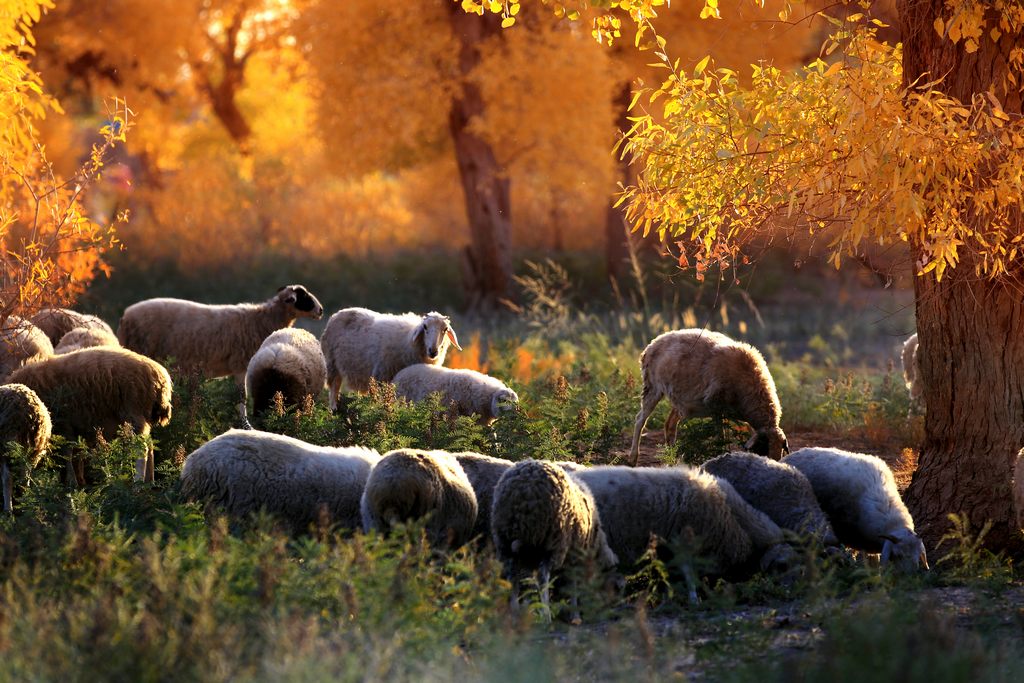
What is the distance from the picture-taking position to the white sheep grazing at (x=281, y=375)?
1112cm

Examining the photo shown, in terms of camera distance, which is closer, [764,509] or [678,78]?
[764,509]

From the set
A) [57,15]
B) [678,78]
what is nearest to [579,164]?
[57,15]

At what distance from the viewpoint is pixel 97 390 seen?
31.0 feet

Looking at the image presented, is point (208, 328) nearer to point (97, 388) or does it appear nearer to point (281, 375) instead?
point (281, 375)

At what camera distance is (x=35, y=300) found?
9.64 metres

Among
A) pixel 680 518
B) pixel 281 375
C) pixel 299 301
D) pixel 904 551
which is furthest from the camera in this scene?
pixel 299 301

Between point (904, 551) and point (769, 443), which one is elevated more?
point (769, 443)

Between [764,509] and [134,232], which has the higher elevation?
[134,232]

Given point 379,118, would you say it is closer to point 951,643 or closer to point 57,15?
point 57,15

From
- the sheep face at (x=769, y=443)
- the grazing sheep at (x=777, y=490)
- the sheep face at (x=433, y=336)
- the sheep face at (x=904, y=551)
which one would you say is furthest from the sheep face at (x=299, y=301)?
the sheep face at (x=904, y=551)

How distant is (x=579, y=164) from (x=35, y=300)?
14266 millimetres

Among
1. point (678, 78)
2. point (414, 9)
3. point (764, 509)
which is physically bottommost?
point (764, 509)

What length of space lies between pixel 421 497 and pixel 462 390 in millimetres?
3686

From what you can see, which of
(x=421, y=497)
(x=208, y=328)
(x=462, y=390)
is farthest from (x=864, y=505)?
(x=208, y=328)
